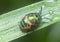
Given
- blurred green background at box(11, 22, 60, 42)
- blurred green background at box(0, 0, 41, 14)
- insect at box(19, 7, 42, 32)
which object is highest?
blurred green background at box(0, 0, 41, 14)

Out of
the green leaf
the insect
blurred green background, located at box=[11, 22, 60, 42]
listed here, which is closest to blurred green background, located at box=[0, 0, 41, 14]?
the green leaf

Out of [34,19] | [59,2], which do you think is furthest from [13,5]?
[59,2]

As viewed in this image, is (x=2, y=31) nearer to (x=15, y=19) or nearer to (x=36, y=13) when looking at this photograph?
(x=15, y=19)

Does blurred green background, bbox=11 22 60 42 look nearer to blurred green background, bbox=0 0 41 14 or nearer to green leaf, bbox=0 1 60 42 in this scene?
green leaf, bbox=0 1 60 42

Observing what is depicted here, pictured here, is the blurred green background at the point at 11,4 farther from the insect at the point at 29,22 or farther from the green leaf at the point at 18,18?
the insect at the point at 29,22

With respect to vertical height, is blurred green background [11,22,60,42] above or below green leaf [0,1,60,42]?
below

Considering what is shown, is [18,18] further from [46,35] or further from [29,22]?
[46,35]
